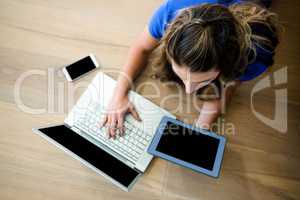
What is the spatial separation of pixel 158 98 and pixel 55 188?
1.21 ft

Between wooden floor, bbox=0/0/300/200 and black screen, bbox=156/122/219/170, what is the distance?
107mm

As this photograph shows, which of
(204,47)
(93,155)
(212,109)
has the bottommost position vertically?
(93,155)

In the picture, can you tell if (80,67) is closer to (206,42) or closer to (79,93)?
(79,93)

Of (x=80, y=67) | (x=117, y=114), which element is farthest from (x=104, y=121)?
(x=80, y=67)

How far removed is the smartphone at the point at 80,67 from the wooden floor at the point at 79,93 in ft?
0.07

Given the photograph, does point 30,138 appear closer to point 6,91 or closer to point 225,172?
point 6,91

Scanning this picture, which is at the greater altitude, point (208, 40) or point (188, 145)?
point (208, 40)

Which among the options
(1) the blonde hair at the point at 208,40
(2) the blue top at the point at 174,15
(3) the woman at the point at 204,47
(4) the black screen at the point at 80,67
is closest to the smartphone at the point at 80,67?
(4) the black screen at the point at 80,67

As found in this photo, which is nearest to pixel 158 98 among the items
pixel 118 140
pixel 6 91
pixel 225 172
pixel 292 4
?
pixel 118 140

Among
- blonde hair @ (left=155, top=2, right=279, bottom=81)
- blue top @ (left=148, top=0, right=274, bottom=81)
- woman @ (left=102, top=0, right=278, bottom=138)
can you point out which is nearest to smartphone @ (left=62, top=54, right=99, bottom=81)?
woman @ (left=102, top=0, right=278, bottom=138)

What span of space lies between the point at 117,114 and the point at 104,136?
0.23ft

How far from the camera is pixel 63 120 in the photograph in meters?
0.76

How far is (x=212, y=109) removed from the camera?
2.51 ft

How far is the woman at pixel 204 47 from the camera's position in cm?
50
